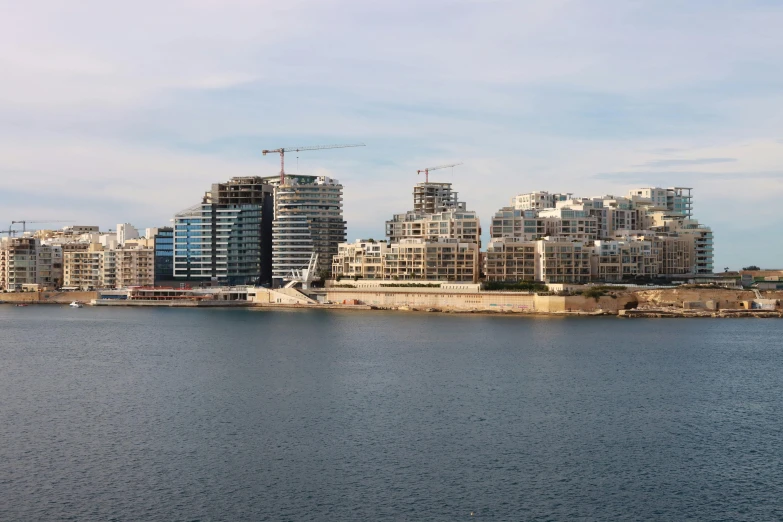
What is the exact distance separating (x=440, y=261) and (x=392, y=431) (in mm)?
99940

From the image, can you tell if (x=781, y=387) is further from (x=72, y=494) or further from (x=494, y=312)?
(x=494, y=312)

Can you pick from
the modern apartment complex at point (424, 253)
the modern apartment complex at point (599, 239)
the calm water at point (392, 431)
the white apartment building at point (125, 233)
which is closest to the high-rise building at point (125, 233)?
the white apartment building at point (125, 233)

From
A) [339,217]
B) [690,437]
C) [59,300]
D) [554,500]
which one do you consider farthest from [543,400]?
[59,300]

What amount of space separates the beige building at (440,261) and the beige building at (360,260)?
511 cm

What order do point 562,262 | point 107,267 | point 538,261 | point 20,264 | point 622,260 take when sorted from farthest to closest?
1. point 20,264
2. point 107,267
3. point 622,260
4. point 538,261
5. point 562,262

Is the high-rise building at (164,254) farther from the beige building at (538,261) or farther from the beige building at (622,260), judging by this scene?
the beige building at (622,260)

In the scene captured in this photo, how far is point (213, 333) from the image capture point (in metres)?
95.9

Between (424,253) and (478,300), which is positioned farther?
(424,253)

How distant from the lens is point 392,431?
1742 inches

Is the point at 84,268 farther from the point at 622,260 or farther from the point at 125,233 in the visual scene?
the point at 622,260

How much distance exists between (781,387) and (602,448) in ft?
72.4

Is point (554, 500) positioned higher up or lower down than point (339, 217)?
lower down

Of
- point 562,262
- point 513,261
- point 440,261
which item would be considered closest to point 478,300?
point 513,261

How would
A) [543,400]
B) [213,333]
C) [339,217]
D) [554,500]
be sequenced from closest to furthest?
[554,500], [543,400], [213,333], [339,217]
